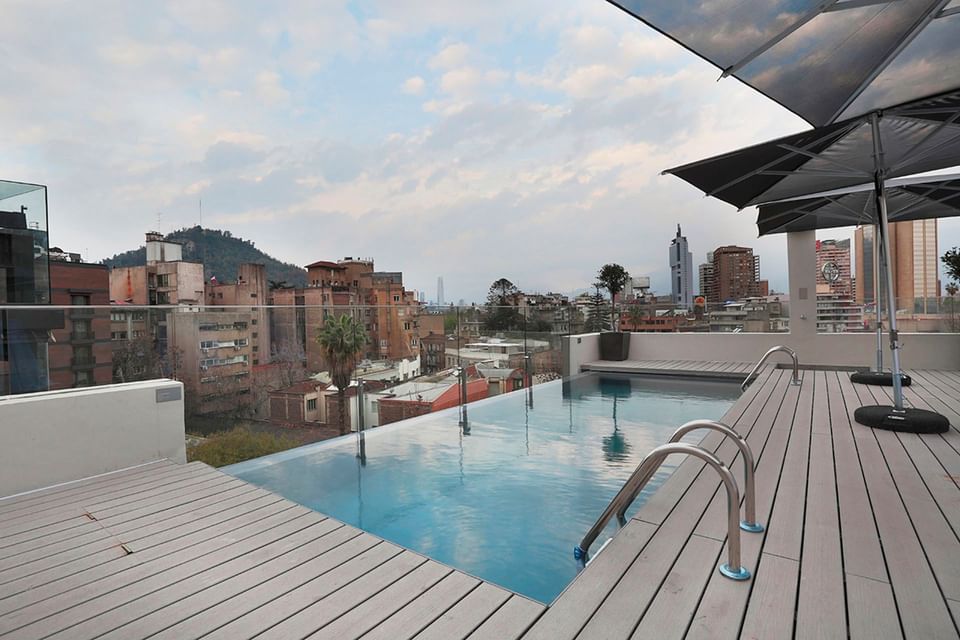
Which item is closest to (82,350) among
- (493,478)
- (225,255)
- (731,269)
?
(493,478)

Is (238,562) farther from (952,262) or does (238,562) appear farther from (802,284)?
(952,262)

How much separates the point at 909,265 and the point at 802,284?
161 inches

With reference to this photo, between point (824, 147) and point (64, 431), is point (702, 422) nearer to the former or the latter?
point (824, 147)

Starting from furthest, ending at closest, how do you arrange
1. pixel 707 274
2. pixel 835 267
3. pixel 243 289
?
1. pixel 243 289
2. pixel 707 274
3. pixel 835 267

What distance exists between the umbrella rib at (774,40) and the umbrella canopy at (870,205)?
8.94 feet

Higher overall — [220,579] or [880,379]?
[880,379]

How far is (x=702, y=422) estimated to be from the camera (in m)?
2.20

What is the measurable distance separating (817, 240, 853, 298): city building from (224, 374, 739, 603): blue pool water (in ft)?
11.2

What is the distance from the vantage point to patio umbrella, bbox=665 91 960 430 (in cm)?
304

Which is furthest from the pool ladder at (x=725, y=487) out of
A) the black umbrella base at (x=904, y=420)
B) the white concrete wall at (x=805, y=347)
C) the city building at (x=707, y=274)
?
the city building at (x=707, y=274)

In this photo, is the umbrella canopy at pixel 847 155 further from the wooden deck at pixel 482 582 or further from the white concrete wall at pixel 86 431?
the white concrete wall at pixel 86 431

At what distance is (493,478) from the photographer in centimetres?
397

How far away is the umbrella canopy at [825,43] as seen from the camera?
2.22 meters

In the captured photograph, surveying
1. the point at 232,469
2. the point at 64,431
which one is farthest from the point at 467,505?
the point at 64,431
